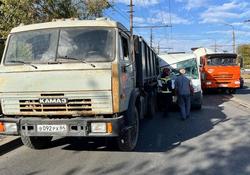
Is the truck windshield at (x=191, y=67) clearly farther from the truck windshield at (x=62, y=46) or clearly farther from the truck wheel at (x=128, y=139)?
the truck windshield at (x=62, y=46)

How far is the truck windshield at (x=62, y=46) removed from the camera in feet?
28.3

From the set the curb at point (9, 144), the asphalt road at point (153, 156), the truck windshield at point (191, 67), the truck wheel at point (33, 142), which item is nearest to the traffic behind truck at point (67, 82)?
the asphalt road at point (153, 156)

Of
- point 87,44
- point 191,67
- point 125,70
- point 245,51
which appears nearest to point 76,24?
point 87,44

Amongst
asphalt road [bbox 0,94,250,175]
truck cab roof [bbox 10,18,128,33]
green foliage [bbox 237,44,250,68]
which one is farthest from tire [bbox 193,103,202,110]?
green foliage [bbox 237,44,250,68]

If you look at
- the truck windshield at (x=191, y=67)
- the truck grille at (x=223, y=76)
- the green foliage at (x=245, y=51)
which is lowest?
the truck grille at (x=223, y=76)

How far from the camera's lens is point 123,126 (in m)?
8.50

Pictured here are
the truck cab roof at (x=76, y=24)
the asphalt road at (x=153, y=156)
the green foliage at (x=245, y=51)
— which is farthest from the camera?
the green foliage at (x=245, y=51)

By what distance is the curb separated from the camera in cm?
970

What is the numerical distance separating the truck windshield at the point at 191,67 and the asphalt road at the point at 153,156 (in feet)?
21.4

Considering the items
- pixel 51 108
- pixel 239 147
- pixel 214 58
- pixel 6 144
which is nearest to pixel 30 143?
pixel 6 144

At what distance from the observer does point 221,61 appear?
28.9 meters

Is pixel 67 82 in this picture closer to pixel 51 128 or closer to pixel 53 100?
pixel 53 100

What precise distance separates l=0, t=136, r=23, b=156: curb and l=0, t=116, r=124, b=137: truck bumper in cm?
127

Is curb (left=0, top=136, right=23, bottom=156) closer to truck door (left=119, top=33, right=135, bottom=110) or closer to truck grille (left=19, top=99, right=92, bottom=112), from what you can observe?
truck grille (left=19, top=99, right=92, bottom=112)
